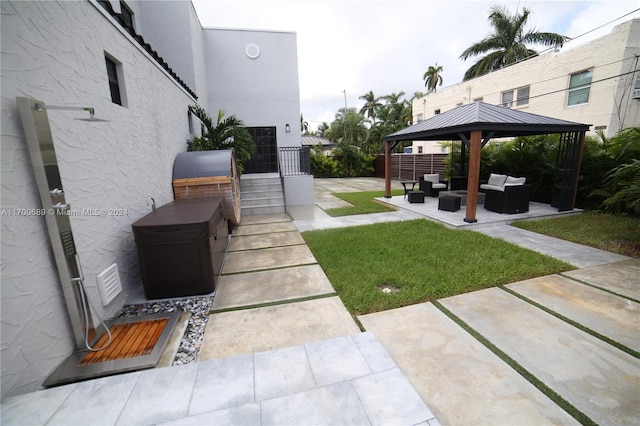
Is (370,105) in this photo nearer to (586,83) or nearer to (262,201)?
(586,83)

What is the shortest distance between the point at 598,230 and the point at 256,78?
445 inches

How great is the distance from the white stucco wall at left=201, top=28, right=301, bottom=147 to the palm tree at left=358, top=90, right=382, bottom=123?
22167mm

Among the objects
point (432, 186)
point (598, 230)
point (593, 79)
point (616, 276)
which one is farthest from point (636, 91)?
point (616, 276)

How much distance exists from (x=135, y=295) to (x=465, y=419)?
3494 mm

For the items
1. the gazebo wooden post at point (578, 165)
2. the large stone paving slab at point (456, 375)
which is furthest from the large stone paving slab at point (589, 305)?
the gazebo wooden post at point (578, 165)

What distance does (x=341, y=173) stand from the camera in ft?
62.0

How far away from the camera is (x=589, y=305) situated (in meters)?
Answer: 2.83

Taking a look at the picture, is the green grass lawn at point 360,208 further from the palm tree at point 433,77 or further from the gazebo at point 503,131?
the palm tree at point 433,77

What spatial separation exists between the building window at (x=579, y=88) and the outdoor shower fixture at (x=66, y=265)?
595 inches

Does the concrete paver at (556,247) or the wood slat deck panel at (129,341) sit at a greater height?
the wood slat deck panel at (129,341)

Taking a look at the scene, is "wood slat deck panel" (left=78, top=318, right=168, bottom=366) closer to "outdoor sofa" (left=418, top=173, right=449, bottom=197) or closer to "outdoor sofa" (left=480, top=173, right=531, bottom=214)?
"outdoor sofa" (left=480, top=173, right=531, bottom=214)

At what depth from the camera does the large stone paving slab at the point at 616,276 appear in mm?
3145

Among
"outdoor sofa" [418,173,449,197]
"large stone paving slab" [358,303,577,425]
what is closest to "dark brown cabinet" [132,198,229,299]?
"large stone paving slab" [358,303,577,425]

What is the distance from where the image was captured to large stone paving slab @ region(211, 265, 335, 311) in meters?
3.15
